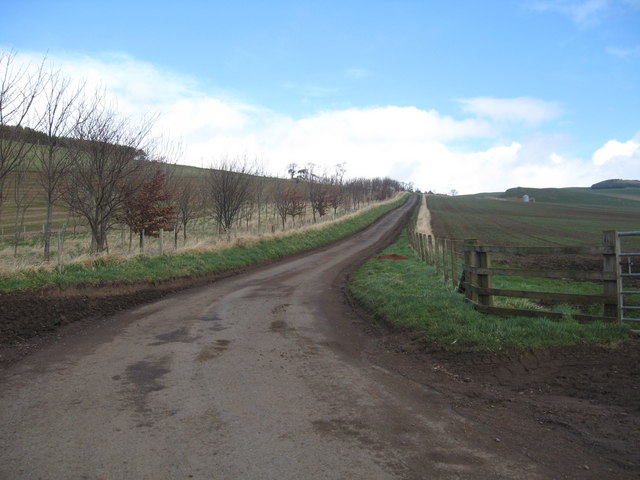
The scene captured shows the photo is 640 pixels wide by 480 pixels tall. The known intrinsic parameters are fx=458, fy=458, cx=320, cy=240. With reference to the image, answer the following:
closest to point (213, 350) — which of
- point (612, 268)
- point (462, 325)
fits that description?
point (462, 325)

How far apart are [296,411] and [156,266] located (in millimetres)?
12651

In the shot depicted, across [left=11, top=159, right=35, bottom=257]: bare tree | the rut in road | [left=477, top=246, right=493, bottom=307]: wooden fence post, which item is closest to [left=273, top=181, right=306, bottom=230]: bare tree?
[left=11, top=159, right=35, bottom=257]: bare tree

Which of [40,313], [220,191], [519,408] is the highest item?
[220,191]

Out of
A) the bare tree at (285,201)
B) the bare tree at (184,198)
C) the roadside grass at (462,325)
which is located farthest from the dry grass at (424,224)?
the roadside grass at (462,325)

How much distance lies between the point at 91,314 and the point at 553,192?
154 metres

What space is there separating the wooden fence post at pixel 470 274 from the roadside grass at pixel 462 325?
7.9 inches

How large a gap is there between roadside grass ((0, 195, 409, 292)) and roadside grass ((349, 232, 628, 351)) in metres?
7.35

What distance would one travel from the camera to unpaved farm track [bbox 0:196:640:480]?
3713 mm

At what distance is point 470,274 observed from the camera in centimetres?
926

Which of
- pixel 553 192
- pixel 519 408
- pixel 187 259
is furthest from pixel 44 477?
pixel 553 192

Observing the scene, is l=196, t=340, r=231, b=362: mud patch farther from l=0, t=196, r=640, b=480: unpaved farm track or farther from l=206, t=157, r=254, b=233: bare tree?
l=206, t=157, r=254, b=233: bare tree

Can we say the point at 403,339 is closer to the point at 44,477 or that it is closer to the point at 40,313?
the point at 44,477

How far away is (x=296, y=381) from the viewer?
593cm

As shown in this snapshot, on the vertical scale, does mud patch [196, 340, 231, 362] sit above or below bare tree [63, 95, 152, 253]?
below
